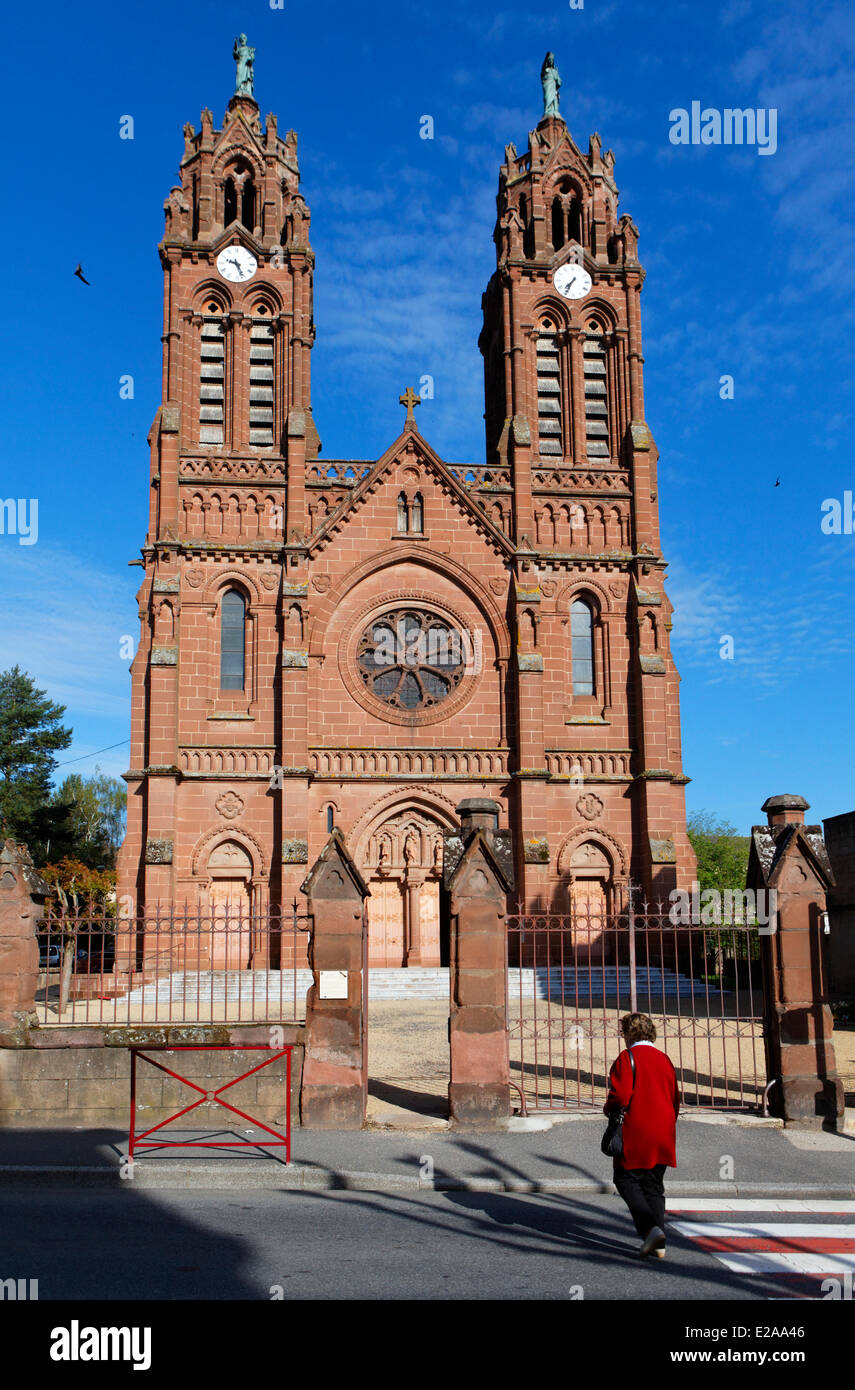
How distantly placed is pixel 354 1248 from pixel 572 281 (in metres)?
32.3

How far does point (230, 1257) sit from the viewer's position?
25.0 ft

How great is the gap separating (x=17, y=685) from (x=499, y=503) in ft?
107

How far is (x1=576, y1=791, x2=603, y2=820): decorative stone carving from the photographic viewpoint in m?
31.3

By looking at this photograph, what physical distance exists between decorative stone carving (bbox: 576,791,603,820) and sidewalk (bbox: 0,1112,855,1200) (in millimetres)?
19091

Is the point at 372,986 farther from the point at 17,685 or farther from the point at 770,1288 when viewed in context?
the point at 17,685

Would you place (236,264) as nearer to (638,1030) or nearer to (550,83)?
(550,83)

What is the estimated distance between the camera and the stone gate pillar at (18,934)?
41.7ft

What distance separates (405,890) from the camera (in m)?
30.7

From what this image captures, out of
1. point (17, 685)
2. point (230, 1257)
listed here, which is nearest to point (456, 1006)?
point (230, 1257)

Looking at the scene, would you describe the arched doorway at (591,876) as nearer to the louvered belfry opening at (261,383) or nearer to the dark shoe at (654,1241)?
the louvered belfry opening at (261,383)

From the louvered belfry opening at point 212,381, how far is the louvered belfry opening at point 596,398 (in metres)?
10.9

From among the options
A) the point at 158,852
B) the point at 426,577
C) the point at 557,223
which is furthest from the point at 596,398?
the point at 158,852
